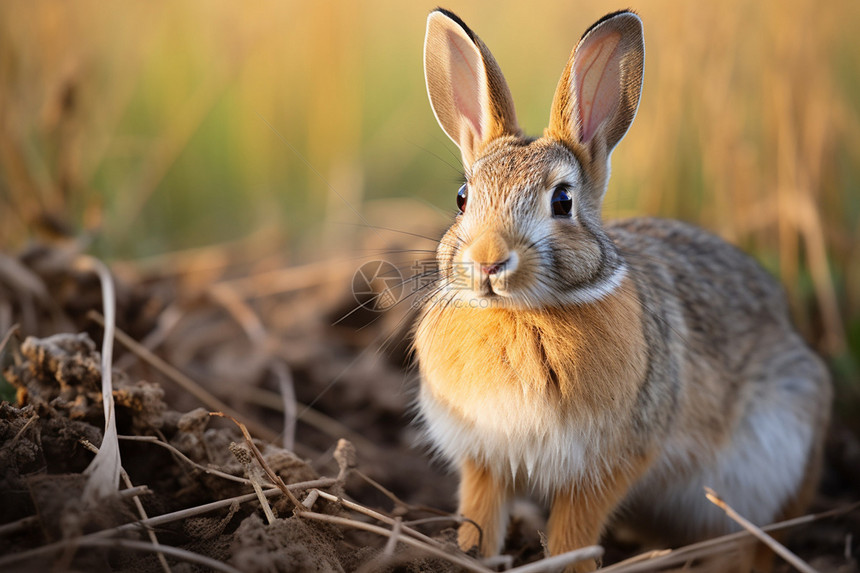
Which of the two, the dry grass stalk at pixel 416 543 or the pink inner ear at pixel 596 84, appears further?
the pink inner ear at pixel 596 84

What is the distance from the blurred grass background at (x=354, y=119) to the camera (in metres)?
5.23

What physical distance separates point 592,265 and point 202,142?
18.8 ft

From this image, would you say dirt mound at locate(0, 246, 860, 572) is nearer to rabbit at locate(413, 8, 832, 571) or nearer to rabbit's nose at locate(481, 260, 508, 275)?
rabbit at locate(413, 8, 832, 571)

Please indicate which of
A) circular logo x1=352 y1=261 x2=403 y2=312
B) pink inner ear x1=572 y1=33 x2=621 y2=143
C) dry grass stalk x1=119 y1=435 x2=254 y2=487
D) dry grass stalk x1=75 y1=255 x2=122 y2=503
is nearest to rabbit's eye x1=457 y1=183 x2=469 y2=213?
pink inner ear x1=572 y1=33 x2=621 y2=143

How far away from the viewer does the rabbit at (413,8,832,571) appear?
3.00 m

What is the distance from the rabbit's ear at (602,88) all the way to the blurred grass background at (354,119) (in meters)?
1.18

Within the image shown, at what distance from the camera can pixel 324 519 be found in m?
2.74

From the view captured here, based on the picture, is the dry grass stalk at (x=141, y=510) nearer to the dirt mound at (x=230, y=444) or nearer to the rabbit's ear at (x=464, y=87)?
the dirt mound at (x=230, y=444)

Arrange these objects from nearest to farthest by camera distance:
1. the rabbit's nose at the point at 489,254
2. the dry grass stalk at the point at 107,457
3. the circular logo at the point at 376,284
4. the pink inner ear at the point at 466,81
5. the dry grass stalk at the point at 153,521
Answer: the dry grass stalk at the point at 153,521
the dry grass stalk at the point at 107,457
the rabbit's nose at the point at 489,254
the pink inner ear at the point at 466,81
the circular logo at the point at 376,284

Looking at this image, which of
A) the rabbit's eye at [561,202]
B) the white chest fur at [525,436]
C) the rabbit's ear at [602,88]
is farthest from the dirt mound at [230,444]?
the rabbit's ear at [602,88]

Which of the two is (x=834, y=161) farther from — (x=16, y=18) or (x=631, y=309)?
(x=16, y=18)

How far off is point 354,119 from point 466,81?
3031 mm

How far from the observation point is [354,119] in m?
6.45

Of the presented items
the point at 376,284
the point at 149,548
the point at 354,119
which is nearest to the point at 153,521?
the point at 149,548
